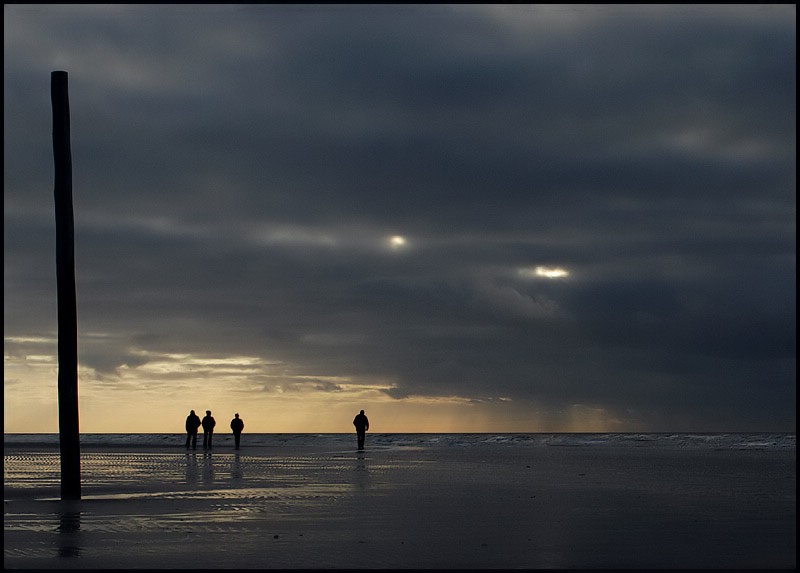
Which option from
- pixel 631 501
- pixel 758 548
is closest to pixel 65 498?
pixel 631 501

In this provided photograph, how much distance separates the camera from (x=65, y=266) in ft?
51.4

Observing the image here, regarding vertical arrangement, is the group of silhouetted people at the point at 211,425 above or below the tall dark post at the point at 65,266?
below

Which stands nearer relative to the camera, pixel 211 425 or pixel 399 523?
pixel 399 523

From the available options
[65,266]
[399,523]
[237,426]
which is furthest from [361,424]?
[399,523]

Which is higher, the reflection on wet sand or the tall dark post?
the tall dark post

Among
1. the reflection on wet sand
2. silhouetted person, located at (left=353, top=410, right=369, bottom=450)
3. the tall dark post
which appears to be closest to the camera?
the reflection on wet sand

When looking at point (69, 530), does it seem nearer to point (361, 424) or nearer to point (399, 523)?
point (399, 523)

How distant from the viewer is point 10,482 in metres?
21.2

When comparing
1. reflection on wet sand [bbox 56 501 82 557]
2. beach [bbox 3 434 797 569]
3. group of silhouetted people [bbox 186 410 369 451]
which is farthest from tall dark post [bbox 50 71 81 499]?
group of silhouetted people [bbox 186 410 369 451]

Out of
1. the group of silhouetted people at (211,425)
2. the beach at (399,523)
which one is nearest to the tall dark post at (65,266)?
the beach at (399,523)

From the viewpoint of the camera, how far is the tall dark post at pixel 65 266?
15.6 meters

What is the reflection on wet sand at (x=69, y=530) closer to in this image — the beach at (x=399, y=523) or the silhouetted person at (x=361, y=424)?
the beach at (x=399, y=523)

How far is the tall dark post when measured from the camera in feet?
51.2

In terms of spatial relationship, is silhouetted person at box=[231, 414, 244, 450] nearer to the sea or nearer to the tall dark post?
the sea
